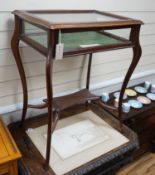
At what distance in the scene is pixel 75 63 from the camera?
170 centimetres

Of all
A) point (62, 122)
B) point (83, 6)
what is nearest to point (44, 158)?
point (62, 122)

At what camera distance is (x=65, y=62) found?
Answer: 1639mm

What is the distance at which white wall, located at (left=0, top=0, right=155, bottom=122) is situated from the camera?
4.40 ft

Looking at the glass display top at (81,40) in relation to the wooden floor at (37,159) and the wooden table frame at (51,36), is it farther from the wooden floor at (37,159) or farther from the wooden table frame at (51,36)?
the wooden floor at (37,159)

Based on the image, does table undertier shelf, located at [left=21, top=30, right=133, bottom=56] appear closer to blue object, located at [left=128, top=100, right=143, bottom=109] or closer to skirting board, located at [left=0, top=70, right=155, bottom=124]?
skirting board, located at [left=0, top=70, right=155, bottom=124]

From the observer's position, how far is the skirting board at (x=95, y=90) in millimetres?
1549

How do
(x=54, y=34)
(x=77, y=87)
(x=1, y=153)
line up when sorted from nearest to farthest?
(x=54, y=34) < (x=1, y=153) < (x=77, y=87)

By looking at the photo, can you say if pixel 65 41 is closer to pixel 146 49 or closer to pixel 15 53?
pixel 15 53

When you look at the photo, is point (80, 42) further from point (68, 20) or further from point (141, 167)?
point (141, 167)

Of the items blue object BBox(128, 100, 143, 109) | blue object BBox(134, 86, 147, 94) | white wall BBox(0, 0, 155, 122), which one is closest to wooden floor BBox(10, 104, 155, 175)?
white wall BBox(0, 0, 155, 122)

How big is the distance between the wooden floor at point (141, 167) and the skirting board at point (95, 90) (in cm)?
66

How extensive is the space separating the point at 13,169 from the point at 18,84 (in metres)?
0.55

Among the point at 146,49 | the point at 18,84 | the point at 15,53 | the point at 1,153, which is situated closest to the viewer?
the point at 1,153

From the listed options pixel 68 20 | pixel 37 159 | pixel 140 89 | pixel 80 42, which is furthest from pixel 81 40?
pixel 140 89
